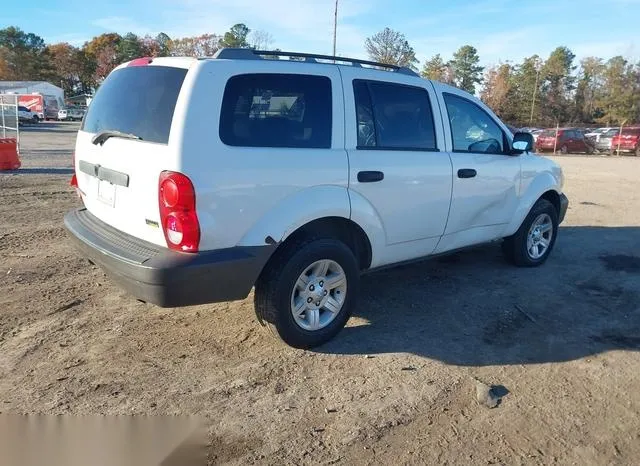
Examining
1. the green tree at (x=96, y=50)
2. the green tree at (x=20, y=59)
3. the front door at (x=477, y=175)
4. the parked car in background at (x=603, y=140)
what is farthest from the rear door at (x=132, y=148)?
the green tree at (x=20, y=59)

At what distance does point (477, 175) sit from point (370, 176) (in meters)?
1.46

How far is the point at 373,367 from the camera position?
3.67 meters

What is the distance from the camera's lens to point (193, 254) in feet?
10.5

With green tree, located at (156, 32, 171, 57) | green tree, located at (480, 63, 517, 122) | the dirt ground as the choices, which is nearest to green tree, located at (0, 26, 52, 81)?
green tree, located at (156, 32, 171, 57)

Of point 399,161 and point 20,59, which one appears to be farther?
point 20,59

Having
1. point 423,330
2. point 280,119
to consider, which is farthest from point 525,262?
point 280,119

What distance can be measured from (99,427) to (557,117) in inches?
3033

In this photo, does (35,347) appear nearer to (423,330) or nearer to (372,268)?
(372,268)

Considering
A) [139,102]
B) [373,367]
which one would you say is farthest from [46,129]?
[373,367]

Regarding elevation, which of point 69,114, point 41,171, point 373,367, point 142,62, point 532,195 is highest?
point 69,114

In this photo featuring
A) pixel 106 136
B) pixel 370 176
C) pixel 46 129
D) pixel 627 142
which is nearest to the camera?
pixel 106 136

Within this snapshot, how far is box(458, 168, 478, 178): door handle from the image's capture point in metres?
4.72

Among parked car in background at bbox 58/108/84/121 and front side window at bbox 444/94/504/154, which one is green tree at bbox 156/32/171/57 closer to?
parked car in background at bbox 58/108/84/121

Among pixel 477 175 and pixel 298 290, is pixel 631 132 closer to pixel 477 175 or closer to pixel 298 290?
pixel 477 175
